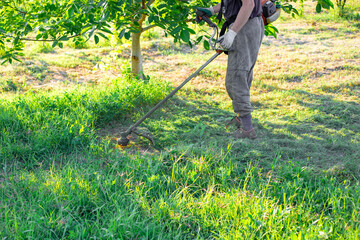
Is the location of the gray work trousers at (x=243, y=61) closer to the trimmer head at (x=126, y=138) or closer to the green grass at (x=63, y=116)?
the trimmer head at (x=126, y=138)

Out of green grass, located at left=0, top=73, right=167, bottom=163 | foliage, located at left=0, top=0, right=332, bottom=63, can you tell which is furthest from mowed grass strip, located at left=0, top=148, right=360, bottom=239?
foliage, located at left=0, top=0, right=332, bottom=63

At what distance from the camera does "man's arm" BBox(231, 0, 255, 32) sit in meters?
3.20

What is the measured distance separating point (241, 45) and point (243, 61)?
0.16 meters

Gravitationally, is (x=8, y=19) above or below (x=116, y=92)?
above

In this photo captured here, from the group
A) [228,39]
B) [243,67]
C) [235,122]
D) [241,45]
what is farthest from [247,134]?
[228,39]

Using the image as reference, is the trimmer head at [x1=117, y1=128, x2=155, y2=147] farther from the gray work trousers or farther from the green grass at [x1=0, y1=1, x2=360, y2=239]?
the gray work trousers

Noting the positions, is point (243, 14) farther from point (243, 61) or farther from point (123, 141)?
point (123, 141)

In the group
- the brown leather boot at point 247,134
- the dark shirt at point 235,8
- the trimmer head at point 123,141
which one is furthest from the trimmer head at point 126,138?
the dark shirt at point 235,8

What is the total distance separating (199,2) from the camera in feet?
13.0

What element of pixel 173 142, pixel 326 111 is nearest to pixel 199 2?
pixel 173 142

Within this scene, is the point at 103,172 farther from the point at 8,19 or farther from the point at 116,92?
the point at 8,19

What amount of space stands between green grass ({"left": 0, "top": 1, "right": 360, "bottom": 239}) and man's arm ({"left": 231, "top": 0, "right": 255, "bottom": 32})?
3.65 ft

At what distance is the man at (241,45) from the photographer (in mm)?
A: 3234

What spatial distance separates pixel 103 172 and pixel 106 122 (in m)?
1.33
